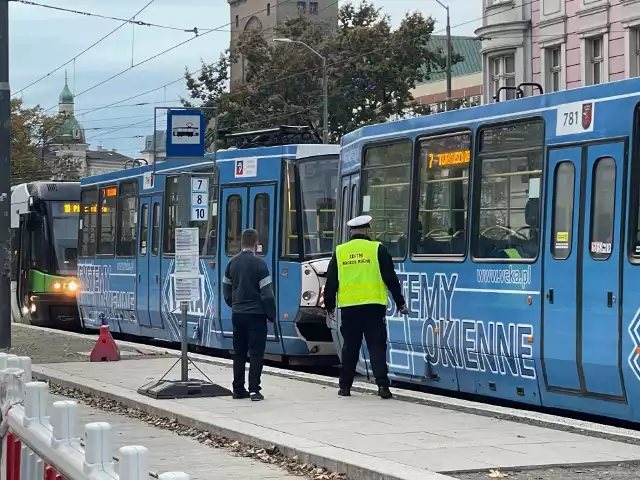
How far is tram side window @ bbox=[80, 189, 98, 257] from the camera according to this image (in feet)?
85.3

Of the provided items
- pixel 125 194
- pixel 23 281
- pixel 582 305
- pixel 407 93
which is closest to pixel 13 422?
pixel 582 305

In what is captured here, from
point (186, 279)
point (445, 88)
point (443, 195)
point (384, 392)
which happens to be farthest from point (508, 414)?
point (445, 88)

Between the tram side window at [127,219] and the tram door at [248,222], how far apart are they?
4.67 metres

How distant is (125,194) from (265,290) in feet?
39.1

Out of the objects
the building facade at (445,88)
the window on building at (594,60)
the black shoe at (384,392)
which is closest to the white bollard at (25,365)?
the black shoe at (384,392)

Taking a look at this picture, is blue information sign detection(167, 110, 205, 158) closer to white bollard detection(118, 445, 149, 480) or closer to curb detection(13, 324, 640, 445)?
curb detection(13, 324, 640, 445)

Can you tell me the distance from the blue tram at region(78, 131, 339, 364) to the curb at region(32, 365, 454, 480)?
2646mm

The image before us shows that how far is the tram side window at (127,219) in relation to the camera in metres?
23.4

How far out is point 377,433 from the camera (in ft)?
32.9

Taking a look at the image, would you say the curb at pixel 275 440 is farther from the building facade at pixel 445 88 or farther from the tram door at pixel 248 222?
the building facade at pixel 445 88

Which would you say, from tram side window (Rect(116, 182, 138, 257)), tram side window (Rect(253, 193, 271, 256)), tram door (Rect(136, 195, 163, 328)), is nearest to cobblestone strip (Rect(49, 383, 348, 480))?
tram side window (Rect(253, 193, 271, 256))

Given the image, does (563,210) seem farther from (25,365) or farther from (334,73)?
(334,73)

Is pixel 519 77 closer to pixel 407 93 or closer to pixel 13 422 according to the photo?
pixel 407 93

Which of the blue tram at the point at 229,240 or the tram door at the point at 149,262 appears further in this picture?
the tram door at the point at 149,262
